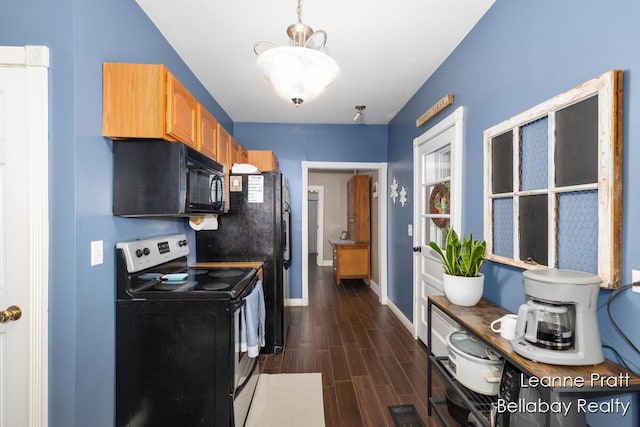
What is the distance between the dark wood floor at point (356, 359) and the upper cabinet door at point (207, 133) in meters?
1.91

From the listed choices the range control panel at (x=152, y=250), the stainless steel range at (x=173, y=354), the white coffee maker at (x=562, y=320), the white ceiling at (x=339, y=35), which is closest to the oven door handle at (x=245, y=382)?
the stainless steel range at (x=173, y=354)

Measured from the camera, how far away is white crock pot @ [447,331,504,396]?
1356 mm

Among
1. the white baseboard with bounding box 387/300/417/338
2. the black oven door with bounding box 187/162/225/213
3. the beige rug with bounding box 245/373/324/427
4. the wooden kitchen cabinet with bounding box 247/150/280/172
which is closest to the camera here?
the black oven door with bounding box 187/162/225/213

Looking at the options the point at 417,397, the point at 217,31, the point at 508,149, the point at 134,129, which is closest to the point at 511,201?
the point at 508,149

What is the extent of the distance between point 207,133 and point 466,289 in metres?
2.06

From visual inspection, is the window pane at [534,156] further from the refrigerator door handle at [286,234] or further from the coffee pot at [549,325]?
the refrigerator door handle at [286,234]

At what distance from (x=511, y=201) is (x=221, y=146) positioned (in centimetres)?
220

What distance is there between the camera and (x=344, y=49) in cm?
224

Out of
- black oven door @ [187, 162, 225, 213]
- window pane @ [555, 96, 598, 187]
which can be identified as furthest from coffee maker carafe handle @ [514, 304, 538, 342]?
black oven door @ [187, 162, 225, 213]

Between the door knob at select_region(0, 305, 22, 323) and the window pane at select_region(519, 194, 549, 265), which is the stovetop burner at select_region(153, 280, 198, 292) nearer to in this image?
the door knob at select_region(0, 305, 22, 323)

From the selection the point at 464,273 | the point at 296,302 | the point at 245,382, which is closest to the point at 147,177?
the point at 245,382

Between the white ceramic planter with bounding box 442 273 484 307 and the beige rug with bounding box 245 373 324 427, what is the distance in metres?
1.18

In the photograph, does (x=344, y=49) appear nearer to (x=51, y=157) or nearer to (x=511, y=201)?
(x=511, y=201)

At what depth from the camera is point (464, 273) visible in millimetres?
1648
